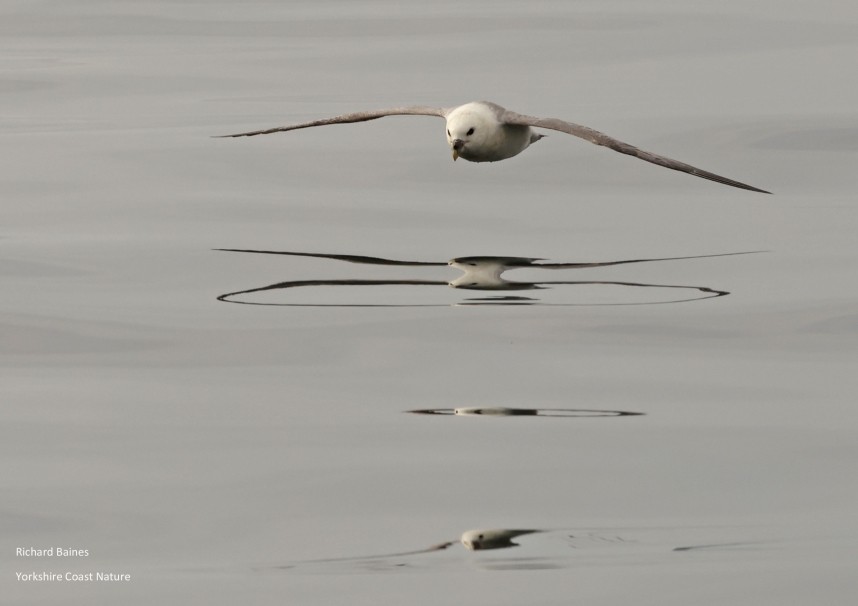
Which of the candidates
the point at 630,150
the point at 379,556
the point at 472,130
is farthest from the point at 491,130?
the point at 379,556

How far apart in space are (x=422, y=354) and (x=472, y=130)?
3790mm

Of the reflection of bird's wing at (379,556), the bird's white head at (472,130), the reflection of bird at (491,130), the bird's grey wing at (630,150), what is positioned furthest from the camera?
the bird's white head at (472,130)

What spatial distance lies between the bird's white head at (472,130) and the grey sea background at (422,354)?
2.12 feet

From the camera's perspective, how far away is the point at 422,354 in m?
10.6

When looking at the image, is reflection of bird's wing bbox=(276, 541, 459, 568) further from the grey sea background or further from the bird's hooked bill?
the bird's hooked bill

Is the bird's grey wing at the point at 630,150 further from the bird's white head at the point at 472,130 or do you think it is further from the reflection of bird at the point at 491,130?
the bird's white head at the point at 472,130

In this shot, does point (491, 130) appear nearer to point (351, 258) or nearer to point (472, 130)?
point (472, 130)

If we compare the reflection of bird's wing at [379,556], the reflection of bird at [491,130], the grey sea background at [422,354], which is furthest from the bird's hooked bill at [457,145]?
the reflection of bird's wing at [379,556]

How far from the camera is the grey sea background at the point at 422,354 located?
25.5ft

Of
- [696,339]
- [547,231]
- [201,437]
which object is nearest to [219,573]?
[201,437]

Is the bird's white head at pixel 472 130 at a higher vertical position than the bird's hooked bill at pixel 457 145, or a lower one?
higher

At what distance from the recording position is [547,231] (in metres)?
13.7

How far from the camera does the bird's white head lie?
13.8 metres

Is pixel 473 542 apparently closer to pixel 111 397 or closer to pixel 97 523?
pixel 97 523
